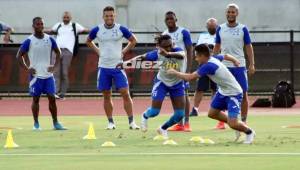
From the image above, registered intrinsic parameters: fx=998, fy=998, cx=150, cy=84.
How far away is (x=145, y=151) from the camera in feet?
46.6

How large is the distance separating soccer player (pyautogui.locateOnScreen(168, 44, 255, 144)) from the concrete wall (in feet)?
60.4

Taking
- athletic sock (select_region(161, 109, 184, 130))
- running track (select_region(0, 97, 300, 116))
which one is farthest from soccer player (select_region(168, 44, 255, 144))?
running track (select_region(0, 97, 300, 116))

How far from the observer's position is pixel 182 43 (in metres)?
18.5

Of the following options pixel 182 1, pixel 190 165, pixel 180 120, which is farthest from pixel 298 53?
pixel 190 165

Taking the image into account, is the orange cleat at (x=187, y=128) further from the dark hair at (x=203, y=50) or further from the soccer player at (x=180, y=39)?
the dark hair at (x=203, y=50)

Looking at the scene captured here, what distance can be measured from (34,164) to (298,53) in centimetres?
1791

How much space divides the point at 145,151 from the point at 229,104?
2.03 metres

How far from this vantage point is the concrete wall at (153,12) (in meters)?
34.3

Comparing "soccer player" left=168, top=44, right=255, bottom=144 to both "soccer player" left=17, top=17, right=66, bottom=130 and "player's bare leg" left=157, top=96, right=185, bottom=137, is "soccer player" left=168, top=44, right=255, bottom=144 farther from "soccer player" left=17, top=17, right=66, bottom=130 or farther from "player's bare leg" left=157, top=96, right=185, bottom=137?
"soccer player" left=17, top=17, right=66, bottom=130

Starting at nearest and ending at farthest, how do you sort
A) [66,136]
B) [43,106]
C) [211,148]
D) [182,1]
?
[211,148] → [66,136] → [43,106] → [182,1]

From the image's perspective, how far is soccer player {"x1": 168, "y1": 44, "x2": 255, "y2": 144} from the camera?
1523 centimetres

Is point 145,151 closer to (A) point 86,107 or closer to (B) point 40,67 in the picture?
(B) point 40,67

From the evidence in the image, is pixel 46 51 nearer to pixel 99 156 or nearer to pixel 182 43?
pixel 182 43

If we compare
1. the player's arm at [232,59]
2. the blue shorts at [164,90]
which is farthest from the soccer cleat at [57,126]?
the player's arm at [232,59]
